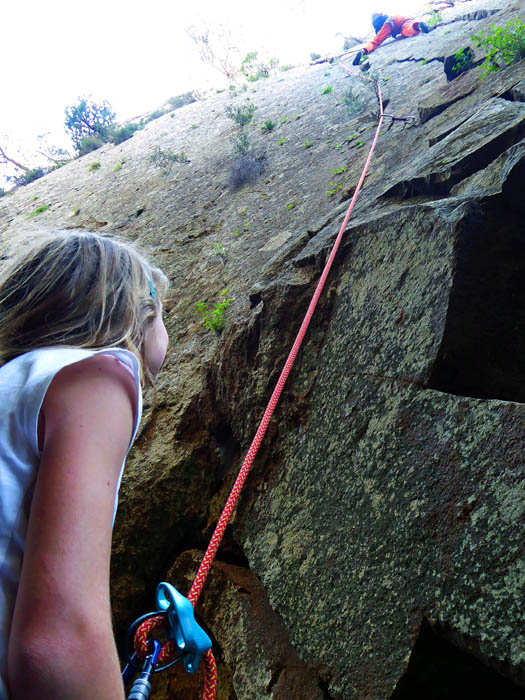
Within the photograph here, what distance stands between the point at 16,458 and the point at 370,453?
1565 mm

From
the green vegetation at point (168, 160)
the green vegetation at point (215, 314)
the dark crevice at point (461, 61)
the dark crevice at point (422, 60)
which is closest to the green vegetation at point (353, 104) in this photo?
the dark crevice at point (422, 60)

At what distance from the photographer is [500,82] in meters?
4.07

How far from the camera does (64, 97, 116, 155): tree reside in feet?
59.4

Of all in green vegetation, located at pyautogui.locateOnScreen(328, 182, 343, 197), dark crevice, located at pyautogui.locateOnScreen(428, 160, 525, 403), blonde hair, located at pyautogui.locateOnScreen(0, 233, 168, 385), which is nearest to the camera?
blonde hair, located at pyautogui.locateOnScreen(0, 233, 168, 385)

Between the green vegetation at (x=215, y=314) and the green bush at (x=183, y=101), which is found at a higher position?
the green bush at (x=183, y=101)

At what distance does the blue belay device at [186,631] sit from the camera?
102cm

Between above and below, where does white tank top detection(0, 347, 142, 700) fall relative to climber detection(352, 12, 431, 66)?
below

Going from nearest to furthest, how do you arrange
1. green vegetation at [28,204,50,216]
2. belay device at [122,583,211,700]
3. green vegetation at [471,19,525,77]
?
belay device at [122,583,211,700]
green vegetation at [471,19,525,77]
green vegetation at [28,204,50,216]

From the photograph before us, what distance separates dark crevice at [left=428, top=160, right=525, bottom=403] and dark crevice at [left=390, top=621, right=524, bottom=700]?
102 cm

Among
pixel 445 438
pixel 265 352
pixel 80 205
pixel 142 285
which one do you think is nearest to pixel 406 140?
pixel 265 352

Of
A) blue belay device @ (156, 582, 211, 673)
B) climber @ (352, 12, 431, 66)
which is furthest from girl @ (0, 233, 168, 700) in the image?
climber @ (352, 12, 431, 66)

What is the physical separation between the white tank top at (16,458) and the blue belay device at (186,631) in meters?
0.41

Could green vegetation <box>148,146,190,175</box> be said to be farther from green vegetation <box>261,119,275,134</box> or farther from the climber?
the climber

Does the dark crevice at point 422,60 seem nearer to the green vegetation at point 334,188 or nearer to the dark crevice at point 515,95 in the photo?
the green vegetation at point 334,188
